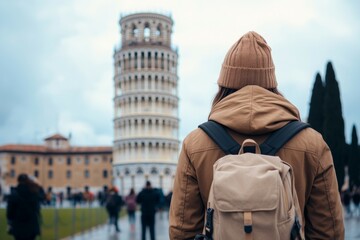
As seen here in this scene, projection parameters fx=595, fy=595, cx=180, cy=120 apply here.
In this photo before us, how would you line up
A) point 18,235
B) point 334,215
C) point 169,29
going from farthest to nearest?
point 169,29 → point 18,235 → point 334,215

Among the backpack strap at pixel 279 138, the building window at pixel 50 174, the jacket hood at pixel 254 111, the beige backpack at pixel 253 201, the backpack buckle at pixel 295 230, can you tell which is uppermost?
the building window at pixel 50 174

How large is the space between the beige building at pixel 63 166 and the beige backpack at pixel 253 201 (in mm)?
89992

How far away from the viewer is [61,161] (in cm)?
9212

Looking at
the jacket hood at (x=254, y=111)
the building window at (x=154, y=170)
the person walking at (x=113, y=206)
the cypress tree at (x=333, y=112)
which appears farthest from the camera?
the building window at (x=154, y=170)

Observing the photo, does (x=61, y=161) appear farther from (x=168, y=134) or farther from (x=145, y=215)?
(x=145, y=215)

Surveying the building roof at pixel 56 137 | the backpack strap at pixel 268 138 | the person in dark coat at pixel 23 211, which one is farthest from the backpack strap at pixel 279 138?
the building roof at pixel 56 137

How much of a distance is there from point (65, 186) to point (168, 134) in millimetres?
23052

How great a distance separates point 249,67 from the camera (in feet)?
8.11

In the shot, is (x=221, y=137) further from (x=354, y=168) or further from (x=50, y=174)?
(x=50, y=174)

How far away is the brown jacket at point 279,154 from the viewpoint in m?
2.26

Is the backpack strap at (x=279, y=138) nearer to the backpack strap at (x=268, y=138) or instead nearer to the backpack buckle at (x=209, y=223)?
the backpack strap at (x=268, y=138)

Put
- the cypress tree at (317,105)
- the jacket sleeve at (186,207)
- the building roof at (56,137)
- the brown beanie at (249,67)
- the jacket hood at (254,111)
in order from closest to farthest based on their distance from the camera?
the jacket hood at (254,111), the jacket sleeve at (186,207), the brown beanie at (249,67), the cypress tree at (317,105), the building roof at (56,137)

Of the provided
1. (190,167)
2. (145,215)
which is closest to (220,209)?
(190,167)

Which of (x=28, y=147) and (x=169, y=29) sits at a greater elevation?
(x=169, y=29)
